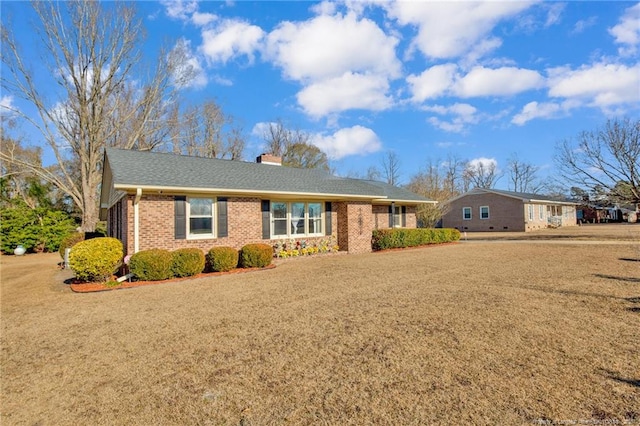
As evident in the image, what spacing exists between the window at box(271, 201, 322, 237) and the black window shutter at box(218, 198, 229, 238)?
2.42 metres

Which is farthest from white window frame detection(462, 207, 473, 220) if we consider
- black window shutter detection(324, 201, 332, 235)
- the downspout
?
the downspout

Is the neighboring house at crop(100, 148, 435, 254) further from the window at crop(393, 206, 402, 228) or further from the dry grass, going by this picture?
the dry grass

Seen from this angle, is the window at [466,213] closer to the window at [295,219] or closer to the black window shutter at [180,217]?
the window at [295,219]

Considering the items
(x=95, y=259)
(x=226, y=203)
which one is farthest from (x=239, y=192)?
(x=95, y=259)

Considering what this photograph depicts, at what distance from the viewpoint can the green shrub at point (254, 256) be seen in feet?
37.3

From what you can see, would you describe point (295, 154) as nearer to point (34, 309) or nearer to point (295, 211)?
point (295, 211)

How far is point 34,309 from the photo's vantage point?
269 inches

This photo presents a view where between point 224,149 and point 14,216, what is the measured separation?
18733 mm

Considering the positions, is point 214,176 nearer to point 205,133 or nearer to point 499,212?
point 205,133

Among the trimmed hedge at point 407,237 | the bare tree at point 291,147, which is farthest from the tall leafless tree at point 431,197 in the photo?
the bare tree at point 291,147

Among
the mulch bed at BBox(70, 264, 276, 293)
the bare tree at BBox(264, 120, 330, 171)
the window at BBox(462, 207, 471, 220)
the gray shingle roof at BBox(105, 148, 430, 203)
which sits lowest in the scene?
the mulch bed at BBox(70, 264, 276, 293)

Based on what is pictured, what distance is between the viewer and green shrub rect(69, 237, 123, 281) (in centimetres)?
878

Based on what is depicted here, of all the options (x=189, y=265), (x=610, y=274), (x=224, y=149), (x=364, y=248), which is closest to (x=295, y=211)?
(x=364, y=248)

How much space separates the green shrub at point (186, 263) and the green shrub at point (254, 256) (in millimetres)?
1628
